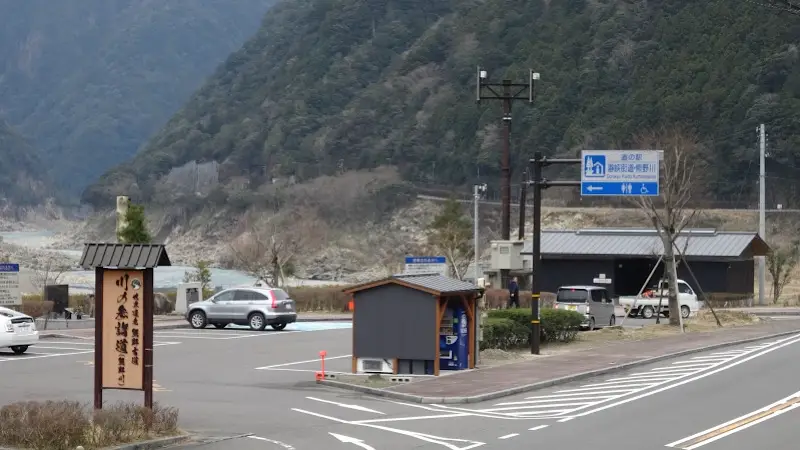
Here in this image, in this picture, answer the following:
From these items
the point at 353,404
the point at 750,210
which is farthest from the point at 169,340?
the point at 750,210

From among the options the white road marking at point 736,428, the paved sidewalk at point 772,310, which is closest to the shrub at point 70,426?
the white road marking at point 736,428

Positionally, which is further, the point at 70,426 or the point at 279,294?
the point at 279,294

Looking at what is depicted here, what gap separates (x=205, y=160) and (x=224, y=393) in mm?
156684

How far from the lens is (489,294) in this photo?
4850 centimetres

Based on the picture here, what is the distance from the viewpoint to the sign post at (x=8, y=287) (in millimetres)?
38062

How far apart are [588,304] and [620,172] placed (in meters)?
7.88

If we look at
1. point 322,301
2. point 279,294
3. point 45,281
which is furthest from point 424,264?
point 45,281

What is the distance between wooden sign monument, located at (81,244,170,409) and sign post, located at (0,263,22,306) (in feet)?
74.9

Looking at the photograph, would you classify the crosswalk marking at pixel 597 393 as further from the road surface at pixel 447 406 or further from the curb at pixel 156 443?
the curb at pixel 156 443

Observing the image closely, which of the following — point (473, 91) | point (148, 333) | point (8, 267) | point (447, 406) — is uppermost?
point (473, 91)

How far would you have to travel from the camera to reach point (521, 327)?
3175cm

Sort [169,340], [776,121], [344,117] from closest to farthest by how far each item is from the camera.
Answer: [169,340]
[776,121]
[344,117]

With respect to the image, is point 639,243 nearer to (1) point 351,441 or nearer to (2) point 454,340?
(2) point 454,340

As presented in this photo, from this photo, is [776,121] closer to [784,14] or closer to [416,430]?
[784,14]
